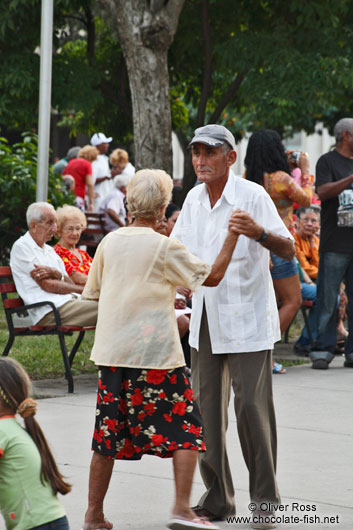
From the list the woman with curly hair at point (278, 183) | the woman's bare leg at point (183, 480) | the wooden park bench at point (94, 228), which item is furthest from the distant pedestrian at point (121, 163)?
the woman's bare leg at point (183, 480)

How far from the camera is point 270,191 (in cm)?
880

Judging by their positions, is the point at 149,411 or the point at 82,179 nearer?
the point at 149,411

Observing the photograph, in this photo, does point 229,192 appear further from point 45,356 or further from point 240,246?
point 45,356

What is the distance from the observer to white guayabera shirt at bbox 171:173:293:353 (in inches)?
197

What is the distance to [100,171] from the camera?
17531 mm

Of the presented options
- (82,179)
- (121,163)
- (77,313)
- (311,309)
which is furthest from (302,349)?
(121,163)

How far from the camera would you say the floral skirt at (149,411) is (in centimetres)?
467

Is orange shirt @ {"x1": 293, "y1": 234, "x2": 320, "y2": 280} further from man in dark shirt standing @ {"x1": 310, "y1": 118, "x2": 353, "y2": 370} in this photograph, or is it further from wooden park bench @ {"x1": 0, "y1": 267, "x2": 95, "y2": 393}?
wooden park bench @ {"x1": 0, "y1": 267, "x2": 95, "y2": 393}

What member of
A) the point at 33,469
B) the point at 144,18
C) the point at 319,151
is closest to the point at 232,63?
the point at 144,18

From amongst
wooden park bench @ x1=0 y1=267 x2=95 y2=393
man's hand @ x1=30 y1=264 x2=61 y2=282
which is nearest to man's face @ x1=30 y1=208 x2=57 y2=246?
man's hand @ x1=30 y1=264 x2=61 y2=282

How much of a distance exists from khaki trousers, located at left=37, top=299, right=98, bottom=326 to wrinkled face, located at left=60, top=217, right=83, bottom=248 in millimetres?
722

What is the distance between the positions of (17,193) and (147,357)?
9.43 m

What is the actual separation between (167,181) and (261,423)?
1170mm

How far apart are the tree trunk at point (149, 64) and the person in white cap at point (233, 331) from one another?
8.70 meters
